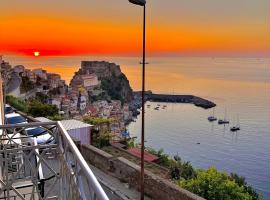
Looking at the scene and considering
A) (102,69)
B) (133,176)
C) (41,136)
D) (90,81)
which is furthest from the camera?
(102,69)

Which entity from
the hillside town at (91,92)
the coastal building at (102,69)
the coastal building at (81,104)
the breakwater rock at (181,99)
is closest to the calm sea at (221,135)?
the breakwater rock at (181,99)

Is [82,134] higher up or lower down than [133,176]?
higher up

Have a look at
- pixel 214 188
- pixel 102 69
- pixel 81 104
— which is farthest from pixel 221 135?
pixel 214 188

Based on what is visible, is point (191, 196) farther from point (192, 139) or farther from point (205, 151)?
point (192, 139)

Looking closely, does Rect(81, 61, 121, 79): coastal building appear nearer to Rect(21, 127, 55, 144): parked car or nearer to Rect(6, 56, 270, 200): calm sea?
Rect(6, 56, 270, 200): calm sea

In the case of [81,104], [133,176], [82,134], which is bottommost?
[81,104]

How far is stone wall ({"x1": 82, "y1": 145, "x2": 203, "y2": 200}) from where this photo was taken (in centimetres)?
854

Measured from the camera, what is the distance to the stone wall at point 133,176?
8544mm

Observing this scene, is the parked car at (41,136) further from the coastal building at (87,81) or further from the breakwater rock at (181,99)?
the breakwater rock at (181,99)

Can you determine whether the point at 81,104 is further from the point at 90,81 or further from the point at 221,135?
the point at 221,135

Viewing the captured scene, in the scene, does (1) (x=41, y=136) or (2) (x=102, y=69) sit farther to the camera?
(2) (x=102, y=69)

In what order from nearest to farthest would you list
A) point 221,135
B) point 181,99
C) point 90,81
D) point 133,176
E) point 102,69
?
point 133,176, point 221,135, point 90,81, point 102,69, point 181,99

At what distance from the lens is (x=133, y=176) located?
1052 cm

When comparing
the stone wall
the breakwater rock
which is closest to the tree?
the stone wall
